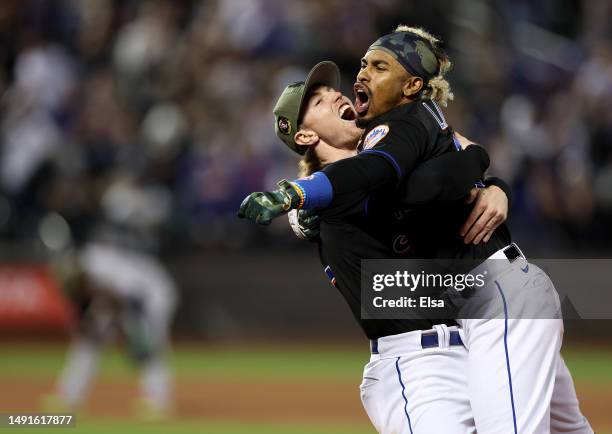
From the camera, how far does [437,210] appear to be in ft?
13.5

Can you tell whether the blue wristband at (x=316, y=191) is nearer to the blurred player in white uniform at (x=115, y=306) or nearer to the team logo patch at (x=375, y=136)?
the team logo patch at (x=375, y=136)

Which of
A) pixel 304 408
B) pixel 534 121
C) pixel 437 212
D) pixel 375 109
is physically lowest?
pixel 437 212

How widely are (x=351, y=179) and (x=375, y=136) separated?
35 cm

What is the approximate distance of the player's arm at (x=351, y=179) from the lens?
11.0 feet

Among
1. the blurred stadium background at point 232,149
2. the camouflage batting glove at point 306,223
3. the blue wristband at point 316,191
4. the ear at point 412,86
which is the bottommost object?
the blue wristband at point 316,191

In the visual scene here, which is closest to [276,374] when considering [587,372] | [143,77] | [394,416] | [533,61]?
[587,372]

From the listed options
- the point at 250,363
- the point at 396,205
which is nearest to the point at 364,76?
the point at 396,205

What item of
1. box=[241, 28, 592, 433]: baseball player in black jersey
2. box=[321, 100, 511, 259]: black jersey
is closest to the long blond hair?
box=[241, 28, 592, 433]: baseball player in black jersey

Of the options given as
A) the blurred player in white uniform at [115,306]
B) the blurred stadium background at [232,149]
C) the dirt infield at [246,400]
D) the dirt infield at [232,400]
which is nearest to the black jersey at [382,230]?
the dirt infield at [246,400]

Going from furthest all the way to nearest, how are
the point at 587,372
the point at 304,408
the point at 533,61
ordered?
the point at 533,61 → the point at 587,372 → the point at 304,408

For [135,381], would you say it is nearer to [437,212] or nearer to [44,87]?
[44,87]

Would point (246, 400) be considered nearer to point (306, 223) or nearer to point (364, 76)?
point (306, 223)

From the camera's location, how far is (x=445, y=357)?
412cm

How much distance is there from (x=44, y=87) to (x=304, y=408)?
6.66 m
